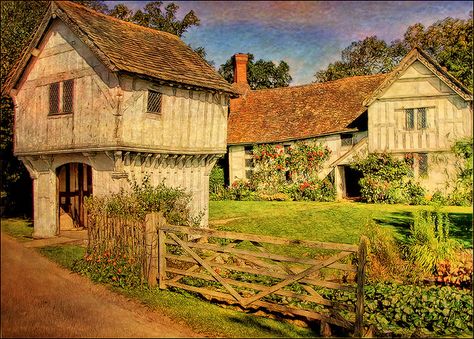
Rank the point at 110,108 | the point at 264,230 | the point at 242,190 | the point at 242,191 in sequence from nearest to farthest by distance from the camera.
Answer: the point at 110,108 < the point at 264,230 < the point at 242,191 < the point at 242,190

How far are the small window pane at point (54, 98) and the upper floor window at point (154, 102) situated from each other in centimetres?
317

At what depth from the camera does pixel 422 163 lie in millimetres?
23172

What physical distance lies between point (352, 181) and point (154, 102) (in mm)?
16643

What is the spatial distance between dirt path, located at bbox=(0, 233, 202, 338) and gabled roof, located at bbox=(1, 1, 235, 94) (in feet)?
22.5

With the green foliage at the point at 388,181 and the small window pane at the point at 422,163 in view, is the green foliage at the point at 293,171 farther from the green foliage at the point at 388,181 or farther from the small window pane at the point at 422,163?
the small window pane at the point at 422,163

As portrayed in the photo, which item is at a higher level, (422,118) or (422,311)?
(422,118)

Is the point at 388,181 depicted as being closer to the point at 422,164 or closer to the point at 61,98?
the point at 422,164

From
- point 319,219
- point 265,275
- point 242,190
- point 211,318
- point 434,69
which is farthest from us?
point 242,190

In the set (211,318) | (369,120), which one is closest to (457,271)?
(211,318)

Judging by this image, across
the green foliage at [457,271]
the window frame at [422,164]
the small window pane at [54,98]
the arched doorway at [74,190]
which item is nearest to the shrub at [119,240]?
the small window pane at [54,98]

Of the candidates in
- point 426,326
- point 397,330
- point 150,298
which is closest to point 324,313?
point 397,330

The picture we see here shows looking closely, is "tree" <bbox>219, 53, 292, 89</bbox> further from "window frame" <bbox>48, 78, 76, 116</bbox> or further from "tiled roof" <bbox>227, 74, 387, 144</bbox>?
"window frame" <bbox>48, 78, 76, 116</bbox>

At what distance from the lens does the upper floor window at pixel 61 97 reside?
13766 millimetres

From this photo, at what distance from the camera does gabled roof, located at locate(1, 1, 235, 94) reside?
41.8 feet
